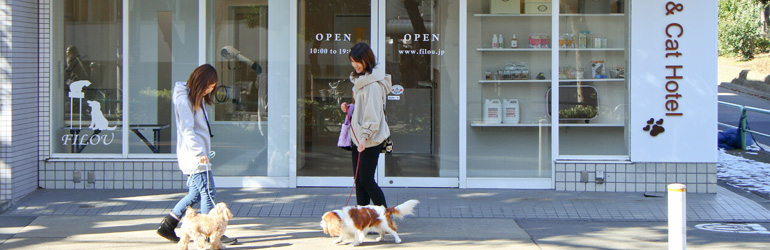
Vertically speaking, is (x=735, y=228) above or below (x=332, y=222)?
below

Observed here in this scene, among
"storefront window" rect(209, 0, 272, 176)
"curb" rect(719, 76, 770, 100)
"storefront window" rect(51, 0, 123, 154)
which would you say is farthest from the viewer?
"curb" rect(719, 76, 770, 100)

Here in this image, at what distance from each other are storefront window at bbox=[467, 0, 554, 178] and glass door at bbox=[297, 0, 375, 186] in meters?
1.39

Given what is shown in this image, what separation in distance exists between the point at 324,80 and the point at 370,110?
2881 millimetres

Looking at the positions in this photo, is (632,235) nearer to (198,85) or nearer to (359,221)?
(359,221)

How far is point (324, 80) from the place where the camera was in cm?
924

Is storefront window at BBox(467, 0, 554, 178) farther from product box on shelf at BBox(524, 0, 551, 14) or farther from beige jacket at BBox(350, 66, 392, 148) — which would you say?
beige jacket at BBox(350, 66, 392, 148)

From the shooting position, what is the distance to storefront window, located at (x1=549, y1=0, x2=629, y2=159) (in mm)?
9195

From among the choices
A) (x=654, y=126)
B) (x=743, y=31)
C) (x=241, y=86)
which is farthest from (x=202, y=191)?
(x=743, y=31)

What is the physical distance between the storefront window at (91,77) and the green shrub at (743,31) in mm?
30908

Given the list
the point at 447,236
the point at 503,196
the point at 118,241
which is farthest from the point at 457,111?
the point at 118,241

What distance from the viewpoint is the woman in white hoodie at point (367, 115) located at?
647 cm

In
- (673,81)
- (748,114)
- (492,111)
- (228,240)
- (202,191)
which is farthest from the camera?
(748,114)

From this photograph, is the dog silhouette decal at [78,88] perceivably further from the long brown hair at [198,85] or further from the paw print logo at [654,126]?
the paw print logo at [654,126]

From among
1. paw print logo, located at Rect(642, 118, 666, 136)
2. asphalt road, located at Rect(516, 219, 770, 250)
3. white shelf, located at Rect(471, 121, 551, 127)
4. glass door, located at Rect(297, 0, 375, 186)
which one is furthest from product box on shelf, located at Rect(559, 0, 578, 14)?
asphalt road, located at Rect(516, 219, 770, 250)
